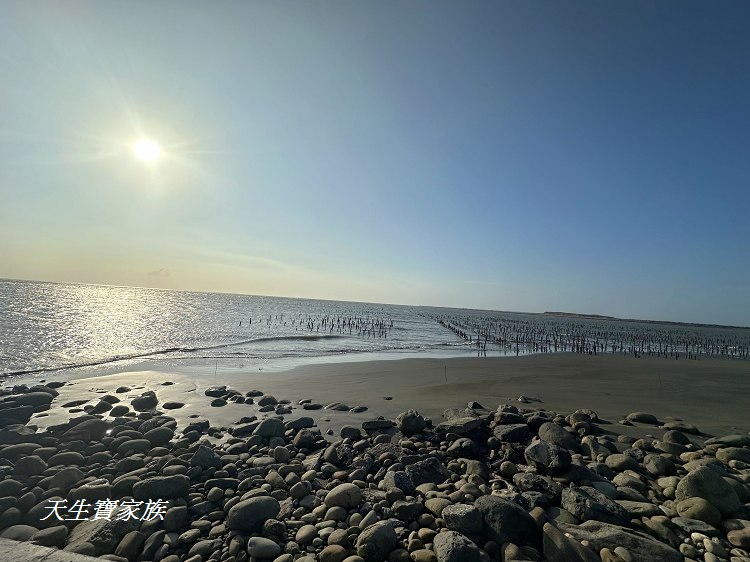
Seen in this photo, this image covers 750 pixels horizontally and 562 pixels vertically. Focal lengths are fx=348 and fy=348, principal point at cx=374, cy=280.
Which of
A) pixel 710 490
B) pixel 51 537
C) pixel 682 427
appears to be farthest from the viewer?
pixel 682 427

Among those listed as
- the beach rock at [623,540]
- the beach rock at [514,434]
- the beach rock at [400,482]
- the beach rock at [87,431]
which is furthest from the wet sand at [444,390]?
the beach rock at [623,540]

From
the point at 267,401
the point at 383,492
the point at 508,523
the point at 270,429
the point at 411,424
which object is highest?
the point at 508,523

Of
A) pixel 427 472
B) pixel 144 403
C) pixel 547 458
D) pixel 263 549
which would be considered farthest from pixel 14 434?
pixel 547 458

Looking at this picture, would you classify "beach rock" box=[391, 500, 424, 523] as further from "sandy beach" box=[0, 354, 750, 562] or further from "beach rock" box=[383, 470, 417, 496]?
"beach rock" box=[383, 470, 417, 496]

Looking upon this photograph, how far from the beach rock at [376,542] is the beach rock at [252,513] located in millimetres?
1540

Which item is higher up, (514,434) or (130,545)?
(514,434)

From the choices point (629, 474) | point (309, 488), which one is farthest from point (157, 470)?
point (629, 474)

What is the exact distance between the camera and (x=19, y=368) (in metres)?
18.3

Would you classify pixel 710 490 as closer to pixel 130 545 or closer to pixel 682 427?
pixel 682 427

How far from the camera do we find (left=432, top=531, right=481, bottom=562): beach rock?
4.25 meters

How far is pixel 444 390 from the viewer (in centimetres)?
1521

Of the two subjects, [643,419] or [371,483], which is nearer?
[371,483]

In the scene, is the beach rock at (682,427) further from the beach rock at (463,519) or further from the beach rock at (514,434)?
the beach rock at (463,519)

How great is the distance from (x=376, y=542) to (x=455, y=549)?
103 cm
